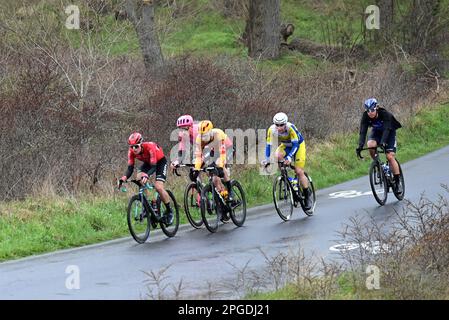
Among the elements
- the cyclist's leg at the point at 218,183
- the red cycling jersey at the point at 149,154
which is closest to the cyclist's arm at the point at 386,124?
the cyclist's leg at the point at 218,183

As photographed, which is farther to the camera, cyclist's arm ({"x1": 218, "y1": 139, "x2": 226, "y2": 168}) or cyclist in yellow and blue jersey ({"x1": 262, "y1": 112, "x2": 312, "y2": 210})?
cyclist in yellow and blue jersey ({"x1": 262, "y1": 112, "x2": 312, "y2": 210})

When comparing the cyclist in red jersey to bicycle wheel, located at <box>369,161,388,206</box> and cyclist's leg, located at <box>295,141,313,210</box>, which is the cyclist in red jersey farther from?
bicycle wheel, located at <box>369,161,388,206</box>

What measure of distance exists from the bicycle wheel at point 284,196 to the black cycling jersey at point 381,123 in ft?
5.75

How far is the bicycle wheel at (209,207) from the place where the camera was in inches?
647

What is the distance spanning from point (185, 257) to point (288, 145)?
468cm

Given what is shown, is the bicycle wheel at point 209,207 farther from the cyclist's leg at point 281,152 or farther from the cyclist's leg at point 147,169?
the cyclist's leg at point 281,152

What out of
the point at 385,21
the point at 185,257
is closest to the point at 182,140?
the point at 185,257

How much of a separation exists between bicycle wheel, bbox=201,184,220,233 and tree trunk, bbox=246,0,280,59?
21.8 metres

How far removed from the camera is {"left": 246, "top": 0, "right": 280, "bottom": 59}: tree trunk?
3834cm

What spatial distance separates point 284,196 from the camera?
17.7 metres

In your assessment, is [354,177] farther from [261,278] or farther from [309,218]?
[261,278]

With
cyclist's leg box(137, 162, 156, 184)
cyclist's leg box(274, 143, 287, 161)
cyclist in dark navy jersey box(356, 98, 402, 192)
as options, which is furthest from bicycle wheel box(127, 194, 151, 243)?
cyclist in dark navy jersey box(356, 98, 402, 192)

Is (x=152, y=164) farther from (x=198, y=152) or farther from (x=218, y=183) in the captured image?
(x=218, y=183)
